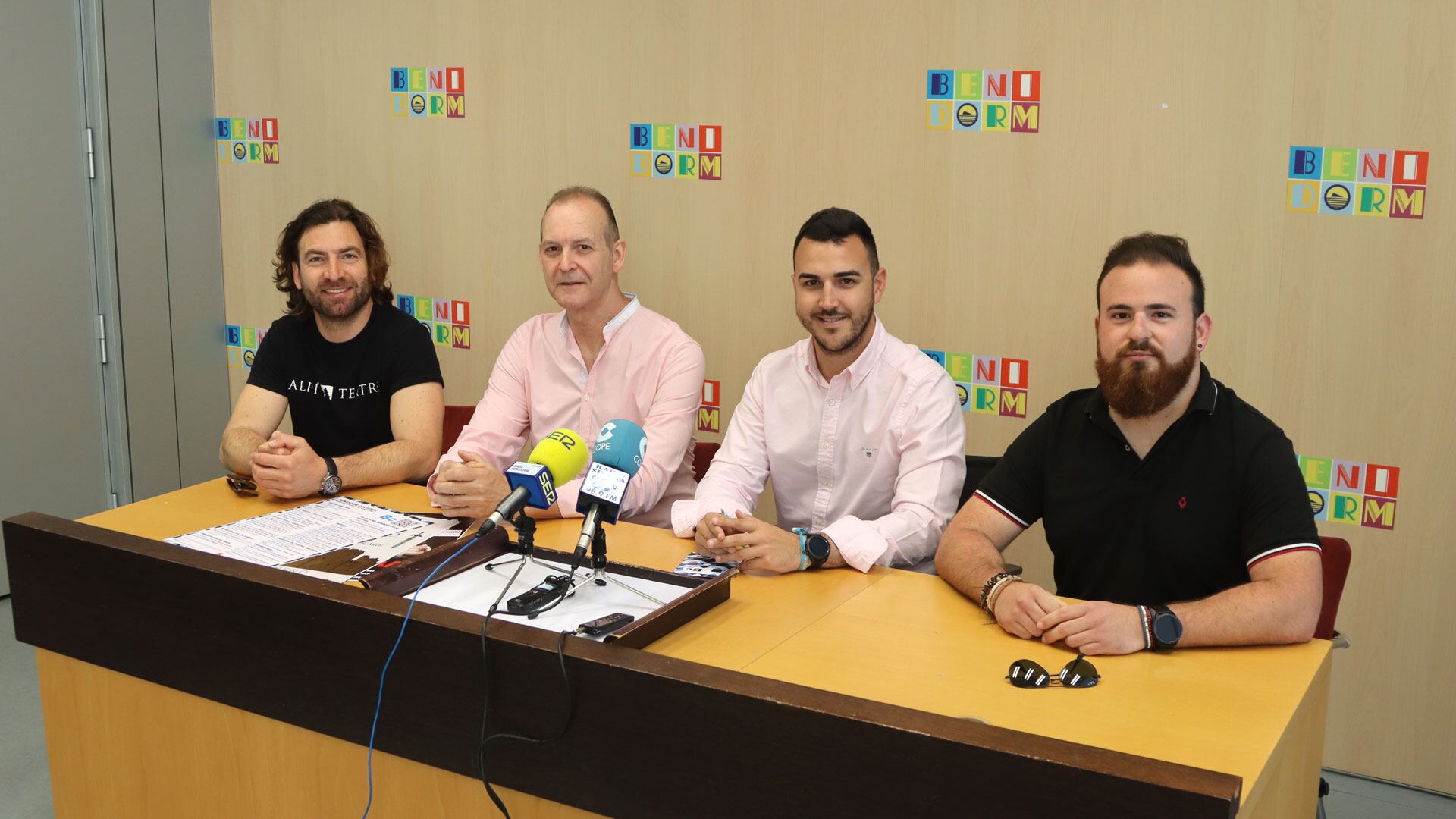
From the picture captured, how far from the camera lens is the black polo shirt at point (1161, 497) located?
213 centimetres

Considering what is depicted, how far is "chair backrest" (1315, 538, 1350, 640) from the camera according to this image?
224 cm

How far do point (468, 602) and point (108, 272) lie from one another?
10.7ft

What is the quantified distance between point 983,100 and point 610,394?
53.5 inches

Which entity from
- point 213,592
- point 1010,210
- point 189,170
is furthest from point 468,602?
point 189,170

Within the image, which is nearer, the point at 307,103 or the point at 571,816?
the point at 571,816

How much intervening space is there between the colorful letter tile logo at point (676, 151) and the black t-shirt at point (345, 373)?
102 centimetres

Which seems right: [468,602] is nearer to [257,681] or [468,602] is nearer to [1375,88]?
[257,681]

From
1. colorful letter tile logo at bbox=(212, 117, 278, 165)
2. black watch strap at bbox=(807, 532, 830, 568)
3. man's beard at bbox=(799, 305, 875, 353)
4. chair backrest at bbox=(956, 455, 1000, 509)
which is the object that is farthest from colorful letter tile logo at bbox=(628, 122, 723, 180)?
black watch strap at bbox=(807, 532, 830, 568)

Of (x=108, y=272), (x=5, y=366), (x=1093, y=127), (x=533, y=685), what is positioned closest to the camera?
(x=533, y=685)

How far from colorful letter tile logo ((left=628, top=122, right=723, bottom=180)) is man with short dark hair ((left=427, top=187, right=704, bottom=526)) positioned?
669 mm

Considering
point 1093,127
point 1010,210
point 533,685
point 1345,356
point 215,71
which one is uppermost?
point 215,71

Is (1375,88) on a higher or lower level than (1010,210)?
higher

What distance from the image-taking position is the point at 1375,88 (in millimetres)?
2875

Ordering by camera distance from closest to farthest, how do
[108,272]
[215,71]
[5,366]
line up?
[5,366] < [108,272] < [215,71]
